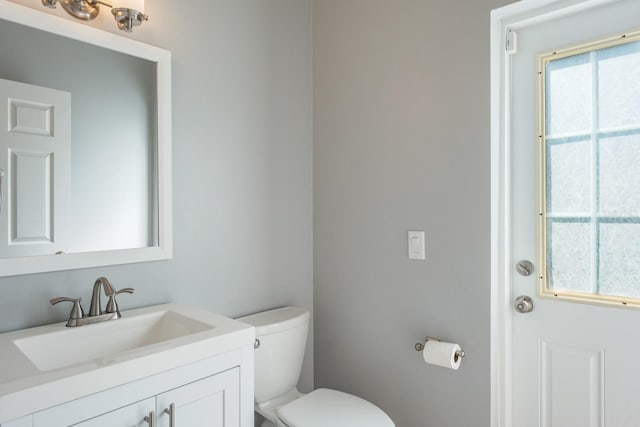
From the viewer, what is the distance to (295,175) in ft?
6.58

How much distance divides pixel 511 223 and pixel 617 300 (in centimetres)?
41

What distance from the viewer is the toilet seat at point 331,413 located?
1.44 m

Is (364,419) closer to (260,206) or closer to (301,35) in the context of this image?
(260,206)

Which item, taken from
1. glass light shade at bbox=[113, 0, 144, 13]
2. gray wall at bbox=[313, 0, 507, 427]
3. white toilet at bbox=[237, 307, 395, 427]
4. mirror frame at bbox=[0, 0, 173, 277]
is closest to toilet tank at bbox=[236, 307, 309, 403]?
white toilet at bbox=[237, 307, 395, 427]

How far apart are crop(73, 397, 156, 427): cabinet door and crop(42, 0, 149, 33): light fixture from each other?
1.16m

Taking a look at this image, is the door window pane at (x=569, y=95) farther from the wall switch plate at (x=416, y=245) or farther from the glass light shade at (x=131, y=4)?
the glass light shade at (x=131, y=4)

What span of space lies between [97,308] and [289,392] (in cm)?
89

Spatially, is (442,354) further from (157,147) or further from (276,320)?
(157,147)

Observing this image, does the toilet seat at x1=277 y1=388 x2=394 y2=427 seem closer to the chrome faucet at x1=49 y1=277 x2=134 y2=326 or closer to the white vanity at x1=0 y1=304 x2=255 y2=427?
the white vanity at x1=0 y1=304 x2=255 y2=427

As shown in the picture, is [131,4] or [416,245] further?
[416,245]

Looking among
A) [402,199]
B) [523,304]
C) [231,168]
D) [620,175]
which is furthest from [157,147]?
[620,175]

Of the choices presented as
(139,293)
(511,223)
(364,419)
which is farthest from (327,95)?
(364,419)

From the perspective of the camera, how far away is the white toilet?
147 centimetres

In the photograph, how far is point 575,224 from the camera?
4.61ft
